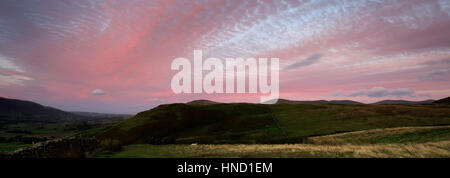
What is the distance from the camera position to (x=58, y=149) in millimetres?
29266

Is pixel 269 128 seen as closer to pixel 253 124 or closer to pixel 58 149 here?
pixel 253 124

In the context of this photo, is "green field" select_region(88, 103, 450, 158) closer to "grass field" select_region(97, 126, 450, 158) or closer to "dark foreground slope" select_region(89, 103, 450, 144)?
"dark foreground slope" select_region(89, 103, 450, 144)

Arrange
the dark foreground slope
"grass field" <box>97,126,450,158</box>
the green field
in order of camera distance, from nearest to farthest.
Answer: "grass field" <box>97,126,450,158</box>
the green field
the dark foreground slope

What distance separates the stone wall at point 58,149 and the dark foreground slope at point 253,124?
17167 millimetres

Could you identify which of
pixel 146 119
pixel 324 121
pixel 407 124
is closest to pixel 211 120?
pixel 146 119

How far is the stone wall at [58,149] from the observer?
23.9 meters

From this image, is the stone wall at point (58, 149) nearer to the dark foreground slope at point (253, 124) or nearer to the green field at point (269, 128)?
the green field at point (269, 128)

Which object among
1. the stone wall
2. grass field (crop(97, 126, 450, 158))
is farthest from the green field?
the stone wall

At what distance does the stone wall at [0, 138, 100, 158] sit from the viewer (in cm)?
2386

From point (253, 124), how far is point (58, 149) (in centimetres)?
4926

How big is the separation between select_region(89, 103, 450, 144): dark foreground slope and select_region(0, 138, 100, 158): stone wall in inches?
676

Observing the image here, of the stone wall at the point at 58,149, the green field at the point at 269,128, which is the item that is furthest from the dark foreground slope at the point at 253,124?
the stone wall at the point at 58,149

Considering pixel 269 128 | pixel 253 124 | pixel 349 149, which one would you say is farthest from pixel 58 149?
pixel 253 124
